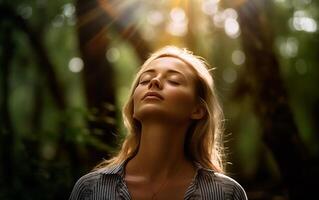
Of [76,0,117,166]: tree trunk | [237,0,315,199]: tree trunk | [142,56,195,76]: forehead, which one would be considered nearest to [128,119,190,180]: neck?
[142,56,195,76]: forehead

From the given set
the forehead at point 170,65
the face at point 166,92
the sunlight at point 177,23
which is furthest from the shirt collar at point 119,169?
the sunlight at point 177,23

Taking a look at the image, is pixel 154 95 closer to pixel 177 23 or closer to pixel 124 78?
pixel 177 23

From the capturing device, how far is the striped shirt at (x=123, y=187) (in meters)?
2.15

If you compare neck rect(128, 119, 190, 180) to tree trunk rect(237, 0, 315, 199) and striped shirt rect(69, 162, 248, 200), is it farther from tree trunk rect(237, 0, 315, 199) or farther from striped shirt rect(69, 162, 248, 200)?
tree trunk rect(237, 0, 315, 199)

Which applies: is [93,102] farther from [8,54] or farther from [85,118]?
[8,54]

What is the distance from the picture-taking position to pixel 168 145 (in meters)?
2.29

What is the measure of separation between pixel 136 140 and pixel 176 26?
6.41 metres

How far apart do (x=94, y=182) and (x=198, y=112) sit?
0.59m

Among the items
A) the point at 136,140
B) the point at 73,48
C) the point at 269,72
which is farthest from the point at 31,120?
the point at 136,140

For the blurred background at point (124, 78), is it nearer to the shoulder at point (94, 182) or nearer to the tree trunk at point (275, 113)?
the tree trunk at point (275, 113)

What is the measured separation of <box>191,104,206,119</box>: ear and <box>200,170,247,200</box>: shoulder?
0.94 feet

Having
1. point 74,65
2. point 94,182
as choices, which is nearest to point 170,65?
point 94,182

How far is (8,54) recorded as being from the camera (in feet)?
24.5

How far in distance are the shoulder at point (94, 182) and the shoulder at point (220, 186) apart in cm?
38
